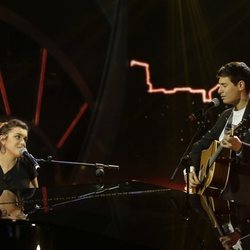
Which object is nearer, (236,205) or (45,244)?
(45,244)

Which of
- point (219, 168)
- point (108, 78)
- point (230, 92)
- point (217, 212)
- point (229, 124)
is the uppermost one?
point (108, 78)

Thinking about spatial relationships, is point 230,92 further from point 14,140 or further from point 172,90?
point 172,90

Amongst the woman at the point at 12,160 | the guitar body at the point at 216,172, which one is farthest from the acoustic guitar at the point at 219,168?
the woman at the point at 12,160

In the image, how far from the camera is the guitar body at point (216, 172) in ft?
10.8

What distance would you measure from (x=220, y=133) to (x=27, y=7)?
3.35 m

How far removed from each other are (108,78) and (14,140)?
111 inches

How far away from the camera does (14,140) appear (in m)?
3.45

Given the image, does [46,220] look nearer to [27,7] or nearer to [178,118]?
[178,118]

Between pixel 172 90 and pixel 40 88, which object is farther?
pixel 40 88

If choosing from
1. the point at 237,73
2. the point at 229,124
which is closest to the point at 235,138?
the point at 229,124

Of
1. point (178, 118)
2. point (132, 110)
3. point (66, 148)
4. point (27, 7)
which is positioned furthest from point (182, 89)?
point (27, 7)

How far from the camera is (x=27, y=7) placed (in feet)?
19.0

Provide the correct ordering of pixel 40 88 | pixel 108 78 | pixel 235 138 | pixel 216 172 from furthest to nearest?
pixel 108 78, pixel 40 88, pixel 216 172, pixel 235 138

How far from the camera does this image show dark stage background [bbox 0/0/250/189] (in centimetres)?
559
